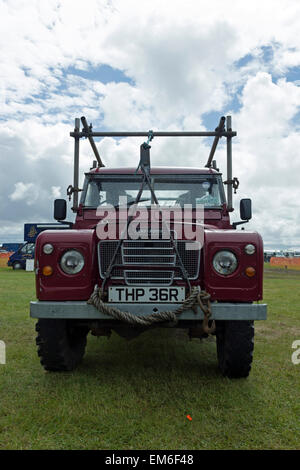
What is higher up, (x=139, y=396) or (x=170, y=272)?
(x=170, y=272)

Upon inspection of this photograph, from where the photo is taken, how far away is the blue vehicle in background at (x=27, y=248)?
24188 mm

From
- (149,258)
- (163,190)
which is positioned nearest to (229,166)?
(163,190)

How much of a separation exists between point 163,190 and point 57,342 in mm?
2385

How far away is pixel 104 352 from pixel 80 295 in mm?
1679

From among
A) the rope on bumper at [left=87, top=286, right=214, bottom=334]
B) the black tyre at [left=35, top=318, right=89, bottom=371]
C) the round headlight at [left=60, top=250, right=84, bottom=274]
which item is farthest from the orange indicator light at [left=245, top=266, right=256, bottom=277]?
the black tyre at [left=35, top=318, right=89, bottom=371]

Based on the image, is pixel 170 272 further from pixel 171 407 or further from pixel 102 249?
pixel 171 407

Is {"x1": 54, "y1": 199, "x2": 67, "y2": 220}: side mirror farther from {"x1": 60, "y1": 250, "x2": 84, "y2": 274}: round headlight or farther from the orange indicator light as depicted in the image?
the orange indicator light

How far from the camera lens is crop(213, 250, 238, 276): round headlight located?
3.35m

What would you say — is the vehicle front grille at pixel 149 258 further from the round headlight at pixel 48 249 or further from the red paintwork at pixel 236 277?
the round headlight at pixel 48 249

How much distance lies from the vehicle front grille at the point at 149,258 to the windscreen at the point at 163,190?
1.46 metres

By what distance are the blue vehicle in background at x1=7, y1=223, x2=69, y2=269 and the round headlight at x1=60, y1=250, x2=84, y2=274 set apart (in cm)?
2041

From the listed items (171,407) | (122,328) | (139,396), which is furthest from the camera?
(122,328)
